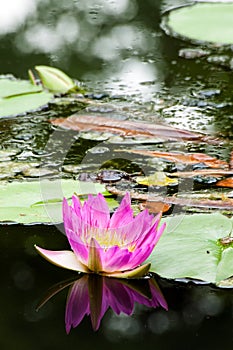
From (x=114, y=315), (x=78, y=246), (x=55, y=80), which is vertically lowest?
(x=114, y=315)

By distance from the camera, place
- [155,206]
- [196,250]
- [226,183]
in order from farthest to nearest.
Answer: [226,183] → [155,206] → [196,250]

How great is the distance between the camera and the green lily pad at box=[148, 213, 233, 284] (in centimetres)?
116

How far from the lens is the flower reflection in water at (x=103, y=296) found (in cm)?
112

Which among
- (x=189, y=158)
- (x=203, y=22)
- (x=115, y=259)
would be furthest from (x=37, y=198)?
(x=203, y=22)

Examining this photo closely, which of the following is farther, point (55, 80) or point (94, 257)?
point (55, 80)

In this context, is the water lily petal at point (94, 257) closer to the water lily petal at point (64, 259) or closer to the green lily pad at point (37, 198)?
the water lily petal at point (64, 259)

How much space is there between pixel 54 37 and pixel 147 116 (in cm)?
97

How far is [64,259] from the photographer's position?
4.02ft

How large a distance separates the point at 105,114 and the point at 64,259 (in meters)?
0.90

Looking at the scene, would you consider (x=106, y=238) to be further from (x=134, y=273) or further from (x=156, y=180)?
(x=156, y=180)

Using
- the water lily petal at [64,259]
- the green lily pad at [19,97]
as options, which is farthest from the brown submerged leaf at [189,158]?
the water lily petal at [64,259]

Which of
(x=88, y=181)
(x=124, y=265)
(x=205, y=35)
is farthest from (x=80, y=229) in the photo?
(x=205, y=35)

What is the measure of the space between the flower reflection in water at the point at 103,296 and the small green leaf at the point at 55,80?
114 cm

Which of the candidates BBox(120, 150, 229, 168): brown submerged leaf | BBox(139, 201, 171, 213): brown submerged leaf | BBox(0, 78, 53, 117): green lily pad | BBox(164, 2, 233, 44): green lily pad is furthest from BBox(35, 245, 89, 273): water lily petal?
BBox(164, 2, 233, 44): green lily pad
